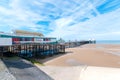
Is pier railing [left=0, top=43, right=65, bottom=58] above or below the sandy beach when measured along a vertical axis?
above

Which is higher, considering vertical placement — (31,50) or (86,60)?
(31,50)

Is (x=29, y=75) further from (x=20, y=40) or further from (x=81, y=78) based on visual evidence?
(x=20, y=40)

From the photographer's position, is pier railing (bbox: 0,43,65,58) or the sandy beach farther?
pier railing (bbox: 0,43,65,58)

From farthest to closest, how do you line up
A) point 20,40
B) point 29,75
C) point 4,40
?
1. point 20,40
2. point 4,40
3. point 29,75

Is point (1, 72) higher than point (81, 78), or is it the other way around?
point (1, 72)

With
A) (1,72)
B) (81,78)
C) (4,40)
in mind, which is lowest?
(81,78)

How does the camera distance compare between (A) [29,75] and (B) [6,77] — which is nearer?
(B) [6,77]

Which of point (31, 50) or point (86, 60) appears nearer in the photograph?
point (86, 60)

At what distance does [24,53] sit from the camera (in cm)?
2636

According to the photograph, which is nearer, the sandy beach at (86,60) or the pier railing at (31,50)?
the sandy beach at (86,60)

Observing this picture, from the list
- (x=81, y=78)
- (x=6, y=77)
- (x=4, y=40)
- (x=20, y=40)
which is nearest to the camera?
(x=6, y=77)

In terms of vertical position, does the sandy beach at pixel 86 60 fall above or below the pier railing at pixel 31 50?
below

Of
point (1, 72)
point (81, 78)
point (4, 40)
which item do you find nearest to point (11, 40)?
point (4, 40)

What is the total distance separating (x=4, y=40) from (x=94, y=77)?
999 centimetres
